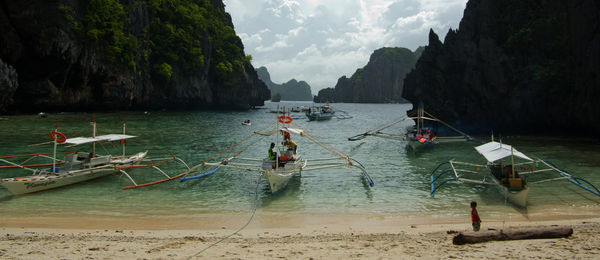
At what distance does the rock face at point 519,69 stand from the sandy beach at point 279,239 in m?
27.5

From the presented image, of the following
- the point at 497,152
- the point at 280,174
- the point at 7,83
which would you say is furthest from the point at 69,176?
the point at 7,83

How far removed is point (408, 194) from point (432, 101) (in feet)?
138

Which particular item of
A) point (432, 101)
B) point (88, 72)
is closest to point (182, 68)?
point (88, 72)

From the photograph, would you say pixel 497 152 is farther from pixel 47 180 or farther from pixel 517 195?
pixel 47 180

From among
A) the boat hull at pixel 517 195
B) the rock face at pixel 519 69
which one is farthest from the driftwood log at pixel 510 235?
the rock face at pixel 519 69

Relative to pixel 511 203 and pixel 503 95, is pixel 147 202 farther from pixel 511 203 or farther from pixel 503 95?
pixel 503 95

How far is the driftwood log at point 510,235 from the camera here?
8578 mm

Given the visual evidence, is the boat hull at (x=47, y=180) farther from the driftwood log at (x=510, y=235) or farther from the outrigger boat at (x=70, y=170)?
the driftwood log at (x=510, y=235)

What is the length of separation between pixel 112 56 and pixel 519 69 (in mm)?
59858

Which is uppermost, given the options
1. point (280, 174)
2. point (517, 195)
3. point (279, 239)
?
point (280, 174)

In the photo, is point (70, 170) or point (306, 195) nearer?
point (306, 195)

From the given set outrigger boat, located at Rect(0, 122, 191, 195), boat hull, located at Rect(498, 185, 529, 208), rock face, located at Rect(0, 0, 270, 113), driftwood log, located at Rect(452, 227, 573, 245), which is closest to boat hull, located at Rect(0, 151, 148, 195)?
outrigger boat, located at Rect(0, 122, 191, 195)

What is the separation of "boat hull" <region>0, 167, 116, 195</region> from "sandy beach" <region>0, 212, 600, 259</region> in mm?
2758

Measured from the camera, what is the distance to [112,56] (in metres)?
54.4
